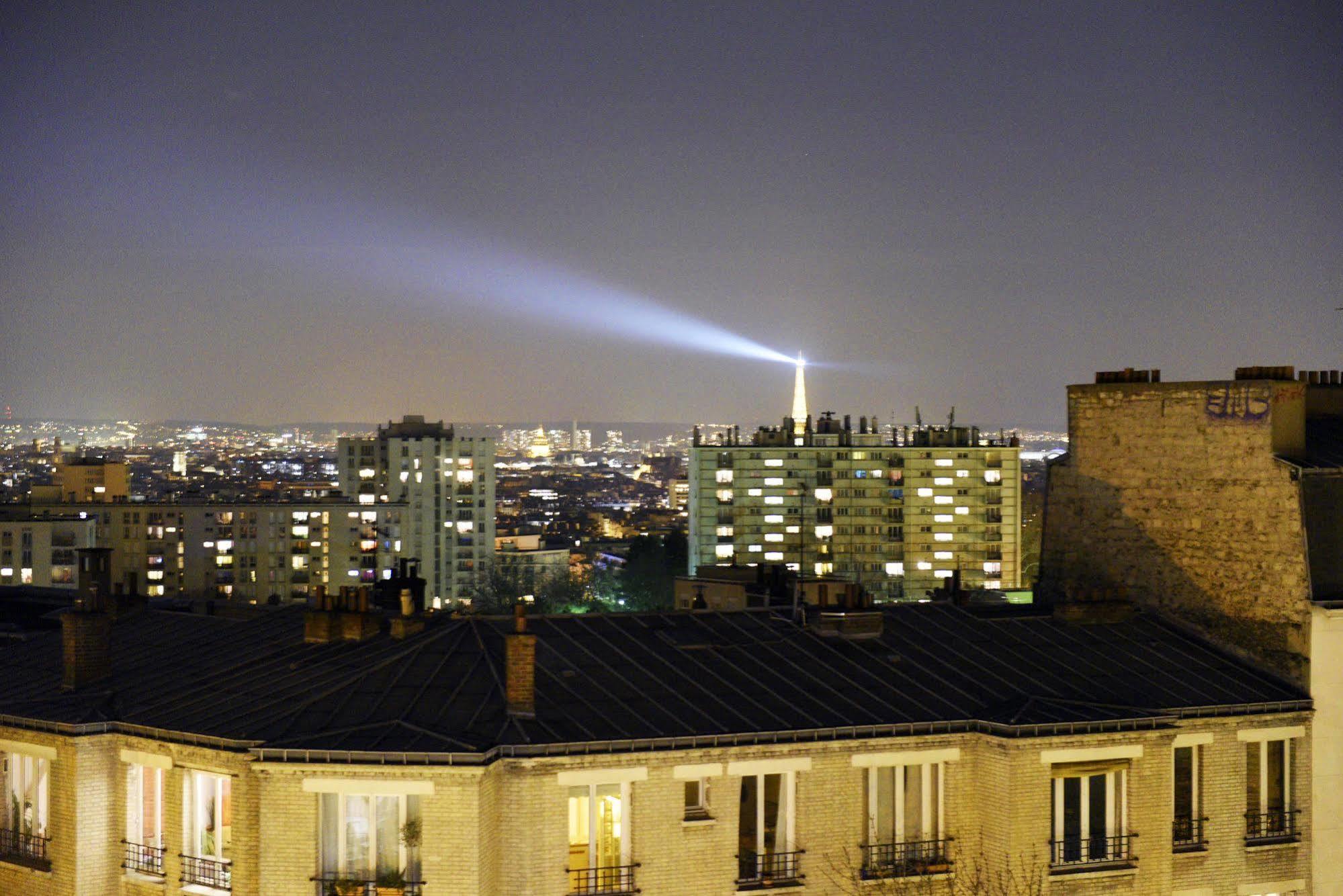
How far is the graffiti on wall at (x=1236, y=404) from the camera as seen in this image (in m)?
30.0

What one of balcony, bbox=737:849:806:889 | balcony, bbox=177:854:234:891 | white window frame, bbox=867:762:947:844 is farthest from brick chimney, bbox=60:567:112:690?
white window frame, bbox=867:762:947:844

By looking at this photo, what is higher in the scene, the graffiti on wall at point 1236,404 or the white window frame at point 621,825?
the graffiti on wall at point 1236,404

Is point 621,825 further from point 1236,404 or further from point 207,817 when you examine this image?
point 1236,404

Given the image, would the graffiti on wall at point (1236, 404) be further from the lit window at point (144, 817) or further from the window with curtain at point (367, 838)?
the lit window at point (144, 817)

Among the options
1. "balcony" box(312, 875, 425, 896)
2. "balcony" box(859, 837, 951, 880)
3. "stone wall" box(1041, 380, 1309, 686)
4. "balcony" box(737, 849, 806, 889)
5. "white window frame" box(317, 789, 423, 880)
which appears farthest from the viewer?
"stone wall" box(1041, 380, 1309, 686)

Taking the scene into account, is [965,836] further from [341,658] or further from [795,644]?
[341,658]

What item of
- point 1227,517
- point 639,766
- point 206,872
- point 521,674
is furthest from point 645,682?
point 1227,517

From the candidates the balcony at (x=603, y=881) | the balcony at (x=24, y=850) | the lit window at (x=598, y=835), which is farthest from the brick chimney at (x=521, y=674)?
the balcony at (x=24, y=850)

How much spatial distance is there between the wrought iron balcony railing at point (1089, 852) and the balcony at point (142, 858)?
14.0m

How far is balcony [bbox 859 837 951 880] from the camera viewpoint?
24.8m

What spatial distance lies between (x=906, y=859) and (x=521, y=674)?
690 cm

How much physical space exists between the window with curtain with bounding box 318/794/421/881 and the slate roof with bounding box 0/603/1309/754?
85cm

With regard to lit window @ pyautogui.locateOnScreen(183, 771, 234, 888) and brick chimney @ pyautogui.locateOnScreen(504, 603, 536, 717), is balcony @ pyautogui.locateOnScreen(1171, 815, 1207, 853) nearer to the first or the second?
brick chimney @ pyautogui.locateOnScreen(504, 603, 536, 717)

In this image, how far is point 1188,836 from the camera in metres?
27.0
